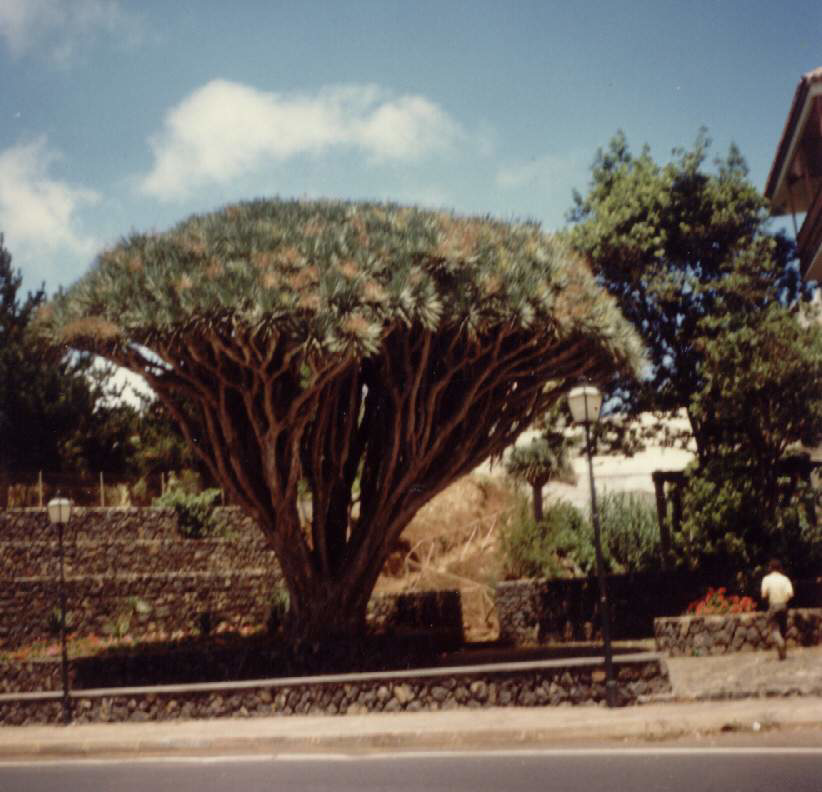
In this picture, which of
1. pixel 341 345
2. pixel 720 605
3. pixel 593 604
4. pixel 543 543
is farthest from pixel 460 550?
pixel 341 345

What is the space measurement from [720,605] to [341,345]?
8974 mm

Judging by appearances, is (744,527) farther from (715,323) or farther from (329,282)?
(329,282)

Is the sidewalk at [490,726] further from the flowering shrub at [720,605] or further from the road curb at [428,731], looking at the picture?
the flowering shrub at [720,605]

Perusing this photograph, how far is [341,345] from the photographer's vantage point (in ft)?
41.1

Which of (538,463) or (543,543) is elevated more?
(538,463)

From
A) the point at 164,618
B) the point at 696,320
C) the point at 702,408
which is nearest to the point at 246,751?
the point at 164,618

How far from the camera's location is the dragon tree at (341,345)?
1294 centimetres

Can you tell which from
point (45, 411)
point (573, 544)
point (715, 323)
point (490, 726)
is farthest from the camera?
point (45, 411)

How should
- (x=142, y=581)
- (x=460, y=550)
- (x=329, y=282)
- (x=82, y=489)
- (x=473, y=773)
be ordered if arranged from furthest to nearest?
→ (x=460, y=550), (x=82, y=489), (x=142, y=581), (x=329, y=282), (x=473, y=773)

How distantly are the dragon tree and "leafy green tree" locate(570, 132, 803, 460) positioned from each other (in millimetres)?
4332

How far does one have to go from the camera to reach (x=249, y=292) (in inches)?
504

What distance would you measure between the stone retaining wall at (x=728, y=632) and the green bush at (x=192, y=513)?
12973 millimetres

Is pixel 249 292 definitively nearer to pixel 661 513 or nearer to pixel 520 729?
pixel 520 729

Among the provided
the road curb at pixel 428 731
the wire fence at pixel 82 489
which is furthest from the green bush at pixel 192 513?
the road curb at pixel 428 731
